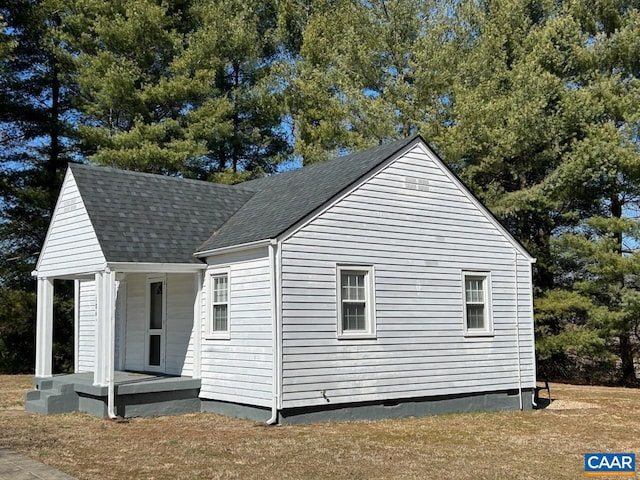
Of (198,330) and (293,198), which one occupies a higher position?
(293,198)

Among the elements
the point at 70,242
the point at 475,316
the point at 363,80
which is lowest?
the point at 475,316

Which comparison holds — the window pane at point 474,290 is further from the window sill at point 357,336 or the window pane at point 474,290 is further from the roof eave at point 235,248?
the roof eave at point 235,248

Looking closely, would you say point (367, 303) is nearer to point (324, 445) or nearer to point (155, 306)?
point (324, 445)

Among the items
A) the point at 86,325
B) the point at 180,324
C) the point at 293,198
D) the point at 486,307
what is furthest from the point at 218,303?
the point at 486,307

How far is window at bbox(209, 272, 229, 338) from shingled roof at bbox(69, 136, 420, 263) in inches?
26.0

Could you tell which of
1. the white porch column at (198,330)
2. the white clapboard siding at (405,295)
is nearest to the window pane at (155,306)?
the white porch column at (198,330)

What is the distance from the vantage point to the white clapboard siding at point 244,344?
499 inches

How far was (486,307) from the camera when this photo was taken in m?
15.5

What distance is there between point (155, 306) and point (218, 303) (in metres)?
2.62

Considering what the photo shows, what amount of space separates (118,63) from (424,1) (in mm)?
12528

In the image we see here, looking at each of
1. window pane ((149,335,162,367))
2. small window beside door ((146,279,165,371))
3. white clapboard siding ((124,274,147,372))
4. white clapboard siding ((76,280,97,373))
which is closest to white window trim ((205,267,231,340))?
small window beside door ((146,279,165,371))

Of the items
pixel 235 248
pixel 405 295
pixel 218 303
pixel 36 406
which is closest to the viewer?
pixel 235 248

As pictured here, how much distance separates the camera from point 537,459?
31.3 ft

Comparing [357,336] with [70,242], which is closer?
[357,336]
